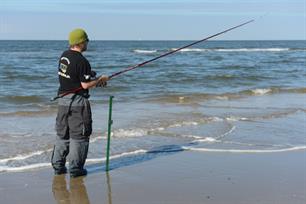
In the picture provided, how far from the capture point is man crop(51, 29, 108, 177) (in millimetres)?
5867

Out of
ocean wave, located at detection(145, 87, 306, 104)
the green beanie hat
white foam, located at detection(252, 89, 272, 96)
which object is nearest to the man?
the green beanie hat

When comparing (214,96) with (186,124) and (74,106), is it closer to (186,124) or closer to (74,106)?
(186,124)

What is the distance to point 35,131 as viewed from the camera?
9.20 m

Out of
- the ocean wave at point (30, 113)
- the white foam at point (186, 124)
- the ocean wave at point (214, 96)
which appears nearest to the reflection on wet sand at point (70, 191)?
the white foam at point (186, 124)

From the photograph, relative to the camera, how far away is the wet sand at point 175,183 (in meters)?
5.37

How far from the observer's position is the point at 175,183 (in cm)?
591

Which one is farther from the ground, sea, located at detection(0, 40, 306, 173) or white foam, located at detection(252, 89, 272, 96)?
white foam, located at detection(252, 89, 272, 96)

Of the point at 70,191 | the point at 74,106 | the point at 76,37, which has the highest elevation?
the point at 76,37

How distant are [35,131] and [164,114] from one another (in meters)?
3.29

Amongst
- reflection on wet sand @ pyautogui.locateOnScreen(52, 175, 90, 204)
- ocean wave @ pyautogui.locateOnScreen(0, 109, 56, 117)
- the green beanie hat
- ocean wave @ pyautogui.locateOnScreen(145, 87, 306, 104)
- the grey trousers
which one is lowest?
reflection on wet sand @ pyautogui.locateOnScreen(52, 175, 90, 204)

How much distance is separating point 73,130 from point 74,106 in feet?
0.88

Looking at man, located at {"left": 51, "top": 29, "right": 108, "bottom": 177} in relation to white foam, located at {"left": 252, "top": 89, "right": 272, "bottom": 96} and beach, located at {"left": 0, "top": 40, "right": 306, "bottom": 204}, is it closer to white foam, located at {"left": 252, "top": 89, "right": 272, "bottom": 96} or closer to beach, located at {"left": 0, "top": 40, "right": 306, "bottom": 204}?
beach, located at {"left": 0, "top": 40, "right": 306, "bottom": 204}

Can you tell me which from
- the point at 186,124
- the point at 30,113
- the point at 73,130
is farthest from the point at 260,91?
the point at 73,130

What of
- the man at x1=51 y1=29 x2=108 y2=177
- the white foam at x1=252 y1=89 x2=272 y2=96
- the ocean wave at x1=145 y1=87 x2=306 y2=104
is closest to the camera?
the man at x1=51 y1=29 x2=108 y2=177
